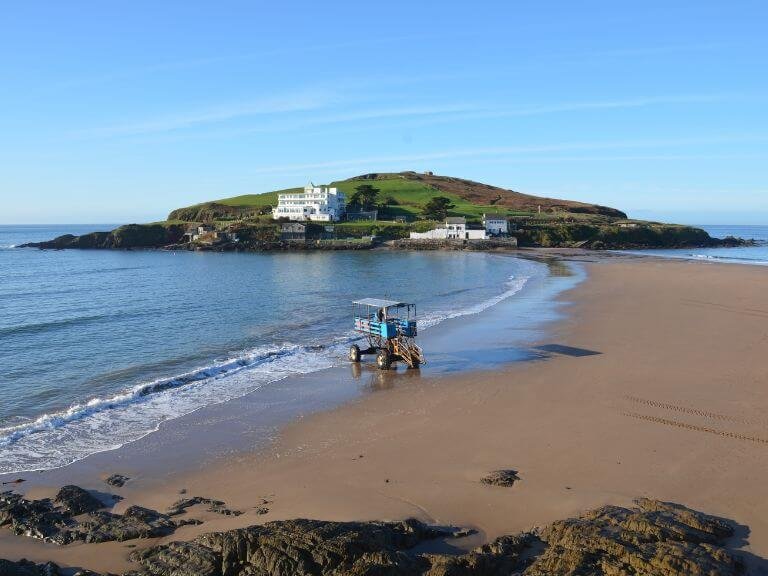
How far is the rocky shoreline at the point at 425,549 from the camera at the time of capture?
9906 mm

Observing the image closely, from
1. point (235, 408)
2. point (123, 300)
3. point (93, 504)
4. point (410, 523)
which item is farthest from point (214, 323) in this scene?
point (410, 523)

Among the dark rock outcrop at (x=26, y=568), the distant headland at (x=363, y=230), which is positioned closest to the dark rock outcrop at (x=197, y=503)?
the dark rock outcrop at (x=26, y=568)

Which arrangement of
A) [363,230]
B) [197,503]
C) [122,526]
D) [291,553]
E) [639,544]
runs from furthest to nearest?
1. [363,230]
2. [197,503]
3. [122,526]
4. [639,544]
5. [291,553]

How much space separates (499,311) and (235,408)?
23.5m

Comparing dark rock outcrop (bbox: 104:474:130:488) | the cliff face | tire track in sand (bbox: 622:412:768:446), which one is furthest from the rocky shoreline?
the cliff face

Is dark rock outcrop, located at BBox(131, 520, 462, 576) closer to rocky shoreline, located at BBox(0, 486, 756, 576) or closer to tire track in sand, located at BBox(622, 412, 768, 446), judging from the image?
rocky shoreline, located at BBox(0, 486, 756, 576)

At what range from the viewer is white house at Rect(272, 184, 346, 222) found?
12150 centimetres

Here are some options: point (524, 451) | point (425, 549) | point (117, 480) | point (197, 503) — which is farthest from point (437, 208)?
point (425, 549)

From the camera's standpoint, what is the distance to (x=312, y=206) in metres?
122

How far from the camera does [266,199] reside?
148375mm

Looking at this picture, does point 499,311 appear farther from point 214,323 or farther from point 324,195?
point 324,195

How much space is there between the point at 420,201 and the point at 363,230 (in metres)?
38.1

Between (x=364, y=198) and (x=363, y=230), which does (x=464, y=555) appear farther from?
(x=364, y=198)

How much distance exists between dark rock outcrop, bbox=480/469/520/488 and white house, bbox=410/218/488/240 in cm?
9466
